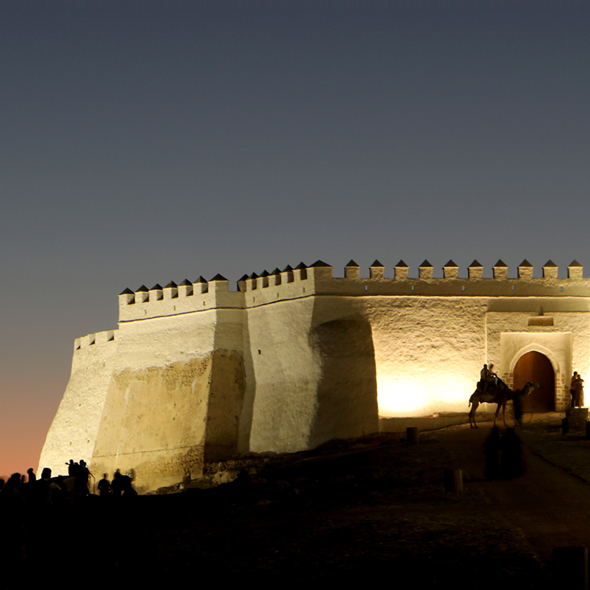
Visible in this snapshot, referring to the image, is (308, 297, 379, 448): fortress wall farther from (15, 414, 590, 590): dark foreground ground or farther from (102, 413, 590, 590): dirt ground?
(15, 414, 590, 590): dark foreground ground

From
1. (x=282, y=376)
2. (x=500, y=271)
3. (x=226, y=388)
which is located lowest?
(x=226, y=388)

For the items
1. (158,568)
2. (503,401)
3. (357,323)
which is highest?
(357,323)

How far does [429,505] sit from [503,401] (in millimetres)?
8298

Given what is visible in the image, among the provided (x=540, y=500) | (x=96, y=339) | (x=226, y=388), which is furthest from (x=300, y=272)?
(x=540, y=500)

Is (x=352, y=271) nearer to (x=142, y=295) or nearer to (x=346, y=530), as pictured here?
(x=142, y=295)

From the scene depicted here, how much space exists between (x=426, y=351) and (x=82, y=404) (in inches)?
543

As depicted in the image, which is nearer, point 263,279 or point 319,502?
point 319,502

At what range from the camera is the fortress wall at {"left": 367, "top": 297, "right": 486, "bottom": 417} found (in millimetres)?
22984

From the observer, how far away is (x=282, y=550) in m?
10.2

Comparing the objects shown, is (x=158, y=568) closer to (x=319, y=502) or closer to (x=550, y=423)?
(x=319, y=502)

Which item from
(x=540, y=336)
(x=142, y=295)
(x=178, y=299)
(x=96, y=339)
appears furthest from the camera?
(x=96, y=339)

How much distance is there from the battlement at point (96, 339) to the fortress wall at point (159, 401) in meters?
1.88

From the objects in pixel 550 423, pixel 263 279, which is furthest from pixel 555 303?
pixel 263 279

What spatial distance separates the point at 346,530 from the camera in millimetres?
10922
